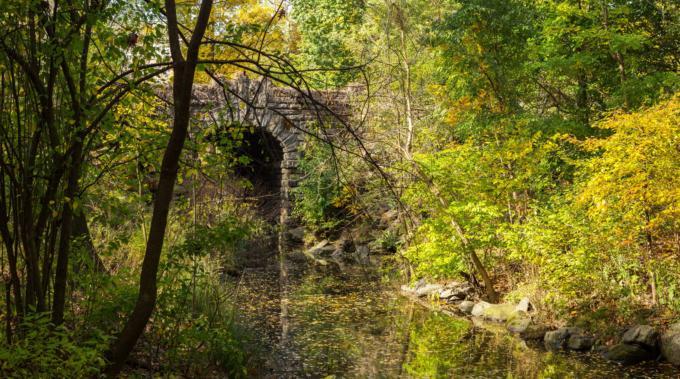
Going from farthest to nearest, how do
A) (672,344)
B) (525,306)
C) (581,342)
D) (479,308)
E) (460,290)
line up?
(460,290) < (479,308) < (525,306) < (581,342) < (672,344)

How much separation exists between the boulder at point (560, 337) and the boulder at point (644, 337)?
710 mm

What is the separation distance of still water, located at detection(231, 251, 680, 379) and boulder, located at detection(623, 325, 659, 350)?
0.31 meters

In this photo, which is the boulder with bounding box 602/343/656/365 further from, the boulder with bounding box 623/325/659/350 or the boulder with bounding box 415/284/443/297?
the boulder with bounding box 415/284/443/297

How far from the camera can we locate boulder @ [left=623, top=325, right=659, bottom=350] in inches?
281

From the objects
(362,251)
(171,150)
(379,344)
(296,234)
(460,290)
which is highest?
(171,150)

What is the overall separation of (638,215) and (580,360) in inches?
69.9

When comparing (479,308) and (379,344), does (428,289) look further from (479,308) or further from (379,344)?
(379,344)

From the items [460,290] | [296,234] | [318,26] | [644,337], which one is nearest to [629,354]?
[644,337]

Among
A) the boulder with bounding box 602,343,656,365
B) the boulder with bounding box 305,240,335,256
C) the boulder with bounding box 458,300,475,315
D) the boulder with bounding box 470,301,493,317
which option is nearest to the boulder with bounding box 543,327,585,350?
the boulder with bounding box 602,343,656,365

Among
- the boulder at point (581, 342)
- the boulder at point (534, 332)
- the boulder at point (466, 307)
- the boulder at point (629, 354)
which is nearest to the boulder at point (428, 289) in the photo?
the boulder at point (466, 307)

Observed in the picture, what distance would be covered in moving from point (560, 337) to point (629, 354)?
958 millimetres

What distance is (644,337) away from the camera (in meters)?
7.16

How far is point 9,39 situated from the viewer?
370 centimetres

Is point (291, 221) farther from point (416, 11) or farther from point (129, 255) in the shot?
point (129, 255)
